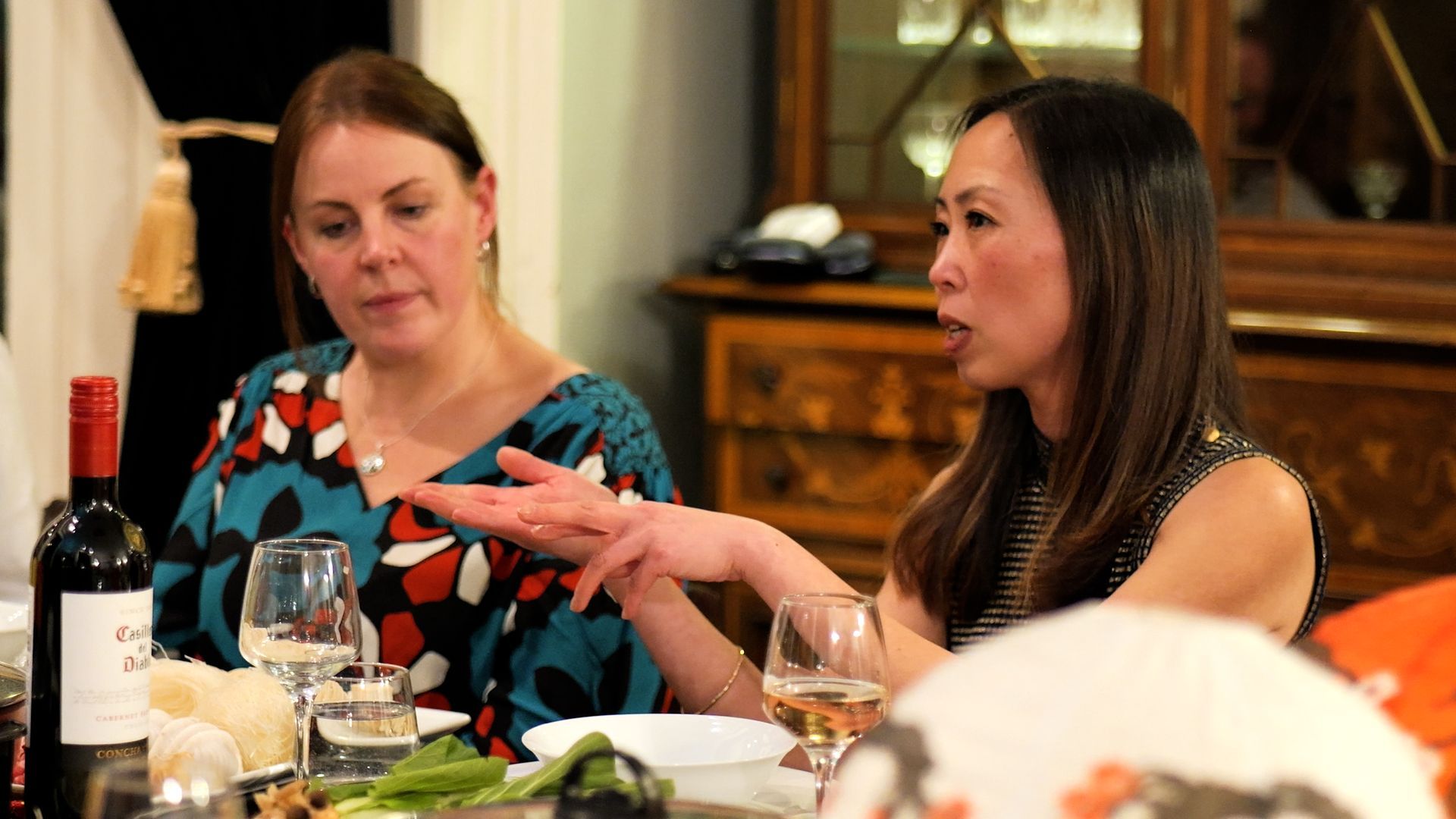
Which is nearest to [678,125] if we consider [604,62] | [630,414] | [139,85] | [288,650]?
[604,62]

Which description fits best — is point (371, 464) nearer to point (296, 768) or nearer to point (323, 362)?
point (323, 362)

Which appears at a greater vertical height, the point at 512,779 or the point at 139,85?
the point at 139,85

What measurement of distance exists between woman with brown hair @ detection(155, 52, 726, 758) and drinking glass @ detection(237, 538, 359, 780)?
52 centimetres

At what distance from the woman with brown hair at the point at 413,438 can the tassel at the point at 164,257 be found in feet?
2.12

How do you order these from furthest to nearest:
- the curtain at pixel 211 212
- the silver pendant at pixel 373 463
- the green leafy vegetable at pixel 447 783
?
the curtain at pixel 211 212
the silver pendant at pixel 373 463
the green leafy vegetable at pixel 447 783

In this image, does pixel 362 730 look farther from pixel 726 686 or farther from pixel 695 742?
pixel 726 686

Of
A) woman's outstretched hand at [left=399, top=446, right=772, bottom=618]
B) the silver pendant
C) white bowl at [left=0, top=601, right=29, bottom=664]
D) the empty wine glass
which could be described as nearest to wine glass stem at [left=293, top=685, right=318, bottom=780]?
woman's outstretched hand at [left=399, top=446, right=772, bottom=618]

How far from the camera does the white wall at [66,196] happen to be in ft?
9.05

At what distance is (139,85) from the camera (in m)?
2.80

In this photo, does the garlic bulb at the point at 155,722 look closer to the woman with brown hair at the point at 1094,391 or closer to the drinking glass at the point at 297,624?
the drinking glass at the point at 297,624

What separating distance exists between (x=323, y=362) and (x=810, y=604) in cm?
124

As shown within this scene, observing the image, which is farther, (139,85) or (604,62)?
(604,62)

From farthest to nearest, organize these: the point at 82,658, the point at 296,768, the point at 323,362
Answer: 1. the point at 323,362
2. the point at 296,768
3. the point at 82,658

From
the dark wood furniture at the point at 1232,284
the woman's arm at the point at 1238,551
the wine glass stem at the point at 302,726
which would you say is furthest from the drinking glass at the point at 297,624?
the dark wood furniture at the point at 1232,284
